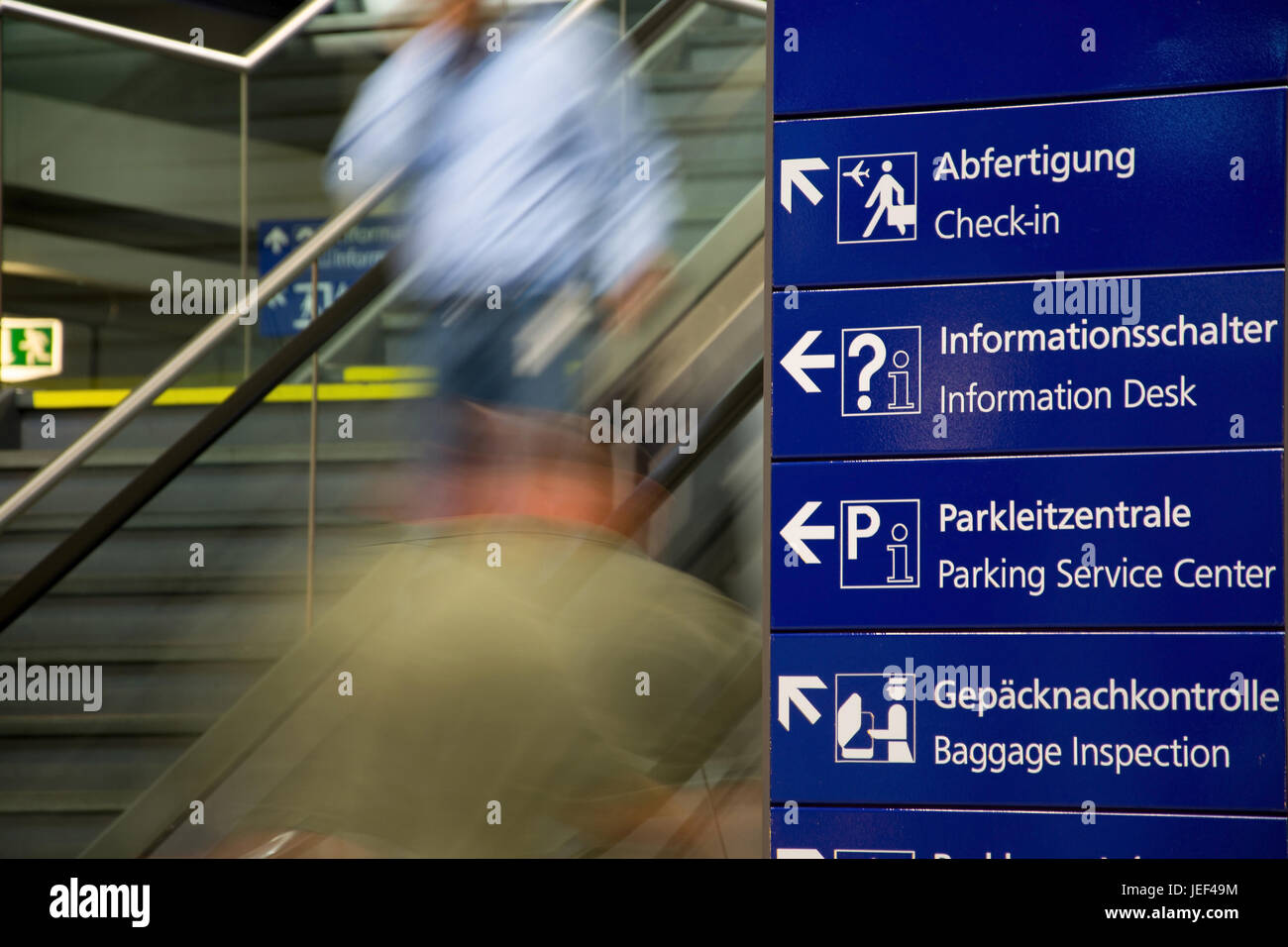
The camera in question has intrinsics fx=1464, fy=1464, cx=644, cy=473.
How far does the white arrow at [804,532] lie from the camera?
218cm

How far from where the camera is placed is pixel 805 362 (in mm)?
2201

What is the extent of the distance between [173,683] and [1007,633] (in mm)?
1454

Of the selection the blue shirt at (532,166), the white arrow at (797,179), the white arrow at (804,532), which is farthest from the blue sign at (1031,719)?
the blue shirt at (532,166)

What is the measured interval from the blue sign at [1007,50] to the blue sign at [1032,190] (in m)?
0.03

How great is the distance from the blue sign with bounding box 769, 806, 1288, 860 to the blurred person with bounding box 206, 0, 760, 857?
24cm

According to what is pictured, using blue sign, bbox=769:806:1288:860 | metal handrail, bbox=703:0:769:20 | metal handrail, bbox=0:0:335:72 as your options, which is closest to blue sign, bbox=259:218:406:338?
metal handrail, bbox=0:0:335:72

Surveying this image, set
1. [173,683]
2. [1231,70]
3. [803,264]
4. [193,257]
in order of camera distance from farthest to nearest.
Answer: [193,257] < [173,683] < [803,264] < [1231,70]

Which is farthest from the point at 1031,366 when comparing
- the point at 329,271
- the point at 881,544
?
the point at 329,271

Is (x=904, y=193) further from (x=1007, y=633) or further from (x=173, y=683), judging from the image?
(x=173, y=683)

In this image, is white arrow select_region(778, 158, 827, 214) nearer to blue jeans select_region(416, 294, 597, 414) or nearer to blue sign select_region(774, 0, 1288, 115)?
blue sign select_region(774, 0, 1288, 115)

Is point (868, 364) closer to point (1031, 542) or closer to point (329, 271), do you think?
point (1031, 542)

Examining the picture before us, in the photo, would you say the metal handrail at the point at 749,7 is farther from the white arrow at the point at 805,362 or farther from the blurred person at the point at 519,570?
the white arrow at the point at 805,362

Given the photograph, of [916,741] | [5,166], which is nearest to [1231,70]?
[916,741]

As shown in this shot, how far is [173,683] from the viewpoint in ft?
8.54
